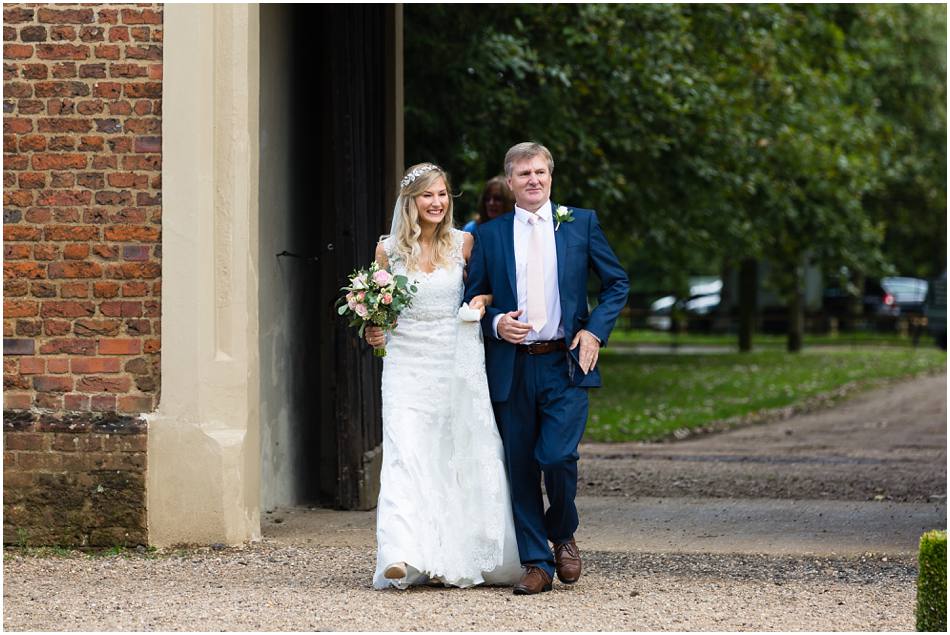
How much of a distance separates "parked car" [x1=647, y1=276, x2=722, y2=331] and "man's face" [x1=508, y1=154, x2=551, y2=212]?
28.0 meters

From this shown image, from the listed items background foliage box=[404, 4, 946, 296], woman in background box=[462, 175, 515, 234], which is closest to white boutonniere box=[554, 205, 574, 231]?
woman in background box=[462, 175, 515, 234]

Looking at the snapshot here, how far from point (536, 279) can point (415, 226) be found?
0.64 meters

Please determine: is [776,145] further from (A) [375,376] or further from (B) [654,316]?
(B) [654,316]

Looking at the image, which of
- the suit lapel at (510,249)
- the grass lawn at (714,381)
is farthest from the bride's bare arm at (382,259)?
the grass lawn at (714,381)

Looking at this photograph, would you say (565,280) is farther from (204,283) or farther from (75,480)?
(75,480)

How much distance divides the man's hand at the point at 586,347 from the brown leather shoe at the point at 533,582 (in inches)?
36.2

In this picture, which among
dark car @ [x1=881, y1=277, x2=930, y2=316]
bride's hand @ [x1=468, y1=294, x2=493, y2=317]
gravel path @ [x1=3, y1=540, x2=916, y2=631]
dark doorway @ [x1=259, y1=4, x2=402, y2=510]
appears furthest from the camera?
A: dark car @ [x1=881, y1=277, x2=930, y2=316]

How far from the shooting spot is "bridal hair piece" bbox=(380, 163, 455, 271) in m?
6.91

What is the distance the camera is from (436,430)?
6.90 metres

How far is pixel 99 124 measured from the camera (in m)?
7.89

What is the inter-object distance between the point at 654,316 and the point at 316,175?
28351 millimetres

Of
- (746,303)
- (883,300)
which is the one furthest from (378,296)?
(883,300)

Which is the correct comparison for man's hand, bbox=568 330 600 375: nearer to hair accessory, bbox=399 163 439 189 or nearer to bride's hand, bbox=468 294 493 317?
bride's hand, bbox=468 294 493 317

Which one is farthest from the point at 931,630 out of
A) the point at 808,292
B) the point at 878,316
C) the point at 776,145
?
the point at 808,292
